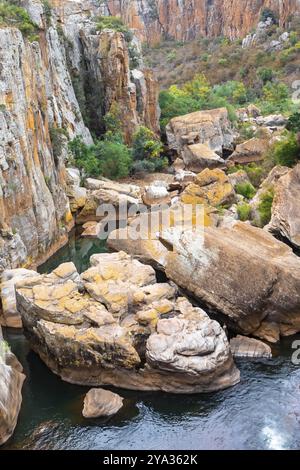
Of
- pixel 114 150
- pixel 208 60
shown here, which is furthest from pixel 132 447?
pixel 208 60

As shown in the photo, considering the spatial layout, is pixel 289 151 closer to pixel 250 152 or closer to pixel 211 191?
pixel 211 191

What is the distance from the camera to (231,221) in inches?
992

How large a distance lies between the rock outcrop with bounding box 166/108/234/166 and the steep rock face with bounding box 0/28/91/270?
1586 centimetres

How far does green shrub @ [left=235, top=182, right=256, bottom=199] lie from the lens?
33.6 metres

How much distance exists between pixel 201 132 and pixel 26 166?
23.4 m

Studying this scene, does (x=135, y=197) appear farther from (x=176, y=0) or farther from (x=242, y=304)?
(x=176, y=0)

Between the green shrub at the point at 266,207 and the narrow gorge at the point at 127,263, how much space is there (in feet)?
0.26

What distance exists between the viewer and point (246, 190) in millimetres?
33812

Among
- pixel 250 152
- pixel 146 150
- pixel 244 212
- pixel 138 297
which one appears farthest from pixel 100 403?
pixel 250 152

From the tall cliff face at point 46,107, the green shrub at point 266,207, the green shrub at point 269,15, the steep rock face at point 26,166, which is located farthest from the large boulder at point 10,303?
the green shrub at point 269,15

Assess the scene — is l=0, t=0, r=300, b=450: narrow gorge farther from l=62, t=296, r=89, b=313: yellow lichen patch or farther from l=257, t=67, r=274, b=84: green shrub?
l=257, t=67, r=274, b=84: green shrub

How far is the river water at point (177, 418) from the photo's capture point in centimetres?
1395

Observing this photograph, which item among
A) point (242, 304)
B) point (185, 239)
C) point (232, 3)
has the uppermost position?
point (232, 3)

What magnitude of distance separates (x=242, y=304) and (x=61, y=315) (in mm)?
6260
